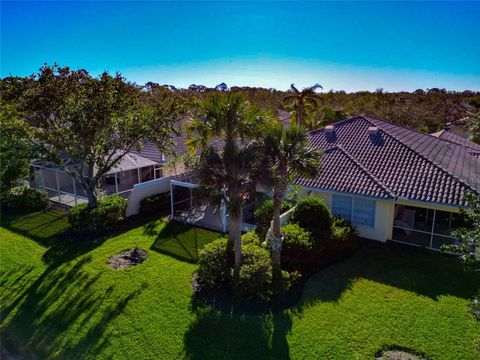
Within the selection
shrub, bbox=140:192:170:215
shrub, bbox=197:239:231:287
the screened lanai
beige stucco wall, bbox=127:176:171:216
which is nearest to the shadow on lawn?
shrub, bbox=197:239:231:287

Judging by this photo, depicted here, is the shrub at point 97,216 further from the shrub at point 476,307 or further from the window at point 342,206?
the shrub at point 476,307

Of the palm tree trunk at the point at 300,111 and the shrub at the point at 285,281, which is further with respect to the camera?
the palm tree trunk at the point at 300,111

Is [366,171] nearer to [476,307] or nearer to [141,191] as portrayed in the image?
[476,307]

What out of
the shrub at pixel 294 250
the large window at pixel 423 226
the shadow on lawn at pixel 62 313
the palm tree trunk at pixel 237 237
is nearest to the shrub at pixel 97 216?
the shadow on lawn at pixel 62 313

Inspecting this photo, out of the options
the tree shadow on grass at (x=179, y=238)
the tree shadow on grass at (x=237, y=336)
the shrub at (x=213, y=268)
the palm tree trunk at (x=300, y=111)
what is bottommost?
the tree shadow on grass at (x=237, y=336)

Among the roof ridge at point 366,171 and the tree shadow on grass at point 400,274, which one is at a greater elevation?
the roof ridge at point 366,171

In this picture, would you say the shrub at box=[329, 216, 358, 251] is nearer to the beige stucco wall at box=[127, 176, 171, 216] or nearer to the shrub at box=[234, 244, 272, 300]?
the shrub at box=[234, 244, 272, 300]
